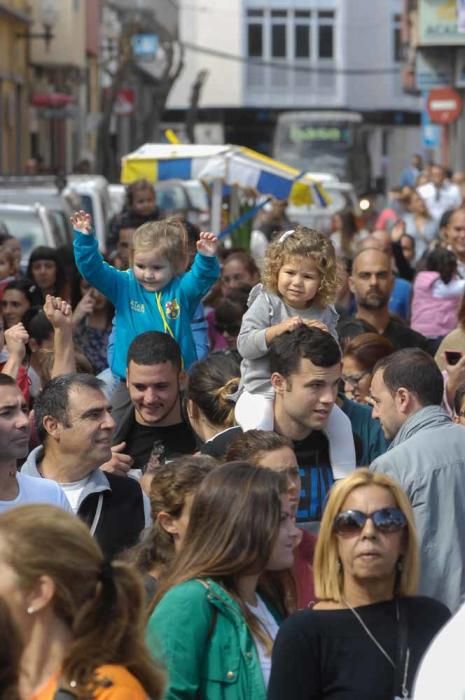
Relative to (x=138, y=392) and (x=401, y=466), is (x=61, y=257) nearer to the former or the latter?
(x=138, y=392)

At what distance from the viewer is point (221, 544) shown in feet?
17.3

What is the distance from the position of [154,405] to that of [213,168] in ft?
41.9

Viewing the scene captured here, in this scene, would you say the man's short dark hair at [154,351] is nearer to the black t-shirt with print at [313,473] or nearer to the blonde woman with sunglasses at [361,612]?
the black t-shirt with print at [313,473]

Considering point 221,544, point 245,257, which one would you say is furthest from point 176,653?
point 245,257

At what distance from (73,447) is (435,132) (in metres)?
50.4

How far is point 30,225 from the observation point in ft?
60.4

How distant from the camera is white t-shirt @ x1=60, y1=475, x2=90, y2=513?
6.92 meters

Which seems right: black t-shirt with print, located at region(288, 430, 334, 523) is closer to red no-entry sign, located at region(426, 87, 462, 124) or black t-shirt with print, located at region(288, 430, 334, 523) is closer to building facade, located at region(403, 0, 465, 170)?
building facade, located at region(403, 0, 465, 170)

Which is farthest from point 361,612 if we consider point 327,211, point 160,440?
point 327,211

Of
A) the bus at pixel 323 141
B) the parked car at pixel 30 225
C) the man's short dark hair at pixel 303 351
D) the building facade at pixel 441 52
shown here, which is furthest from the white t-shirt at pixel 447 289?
the bus at pixel 323 141

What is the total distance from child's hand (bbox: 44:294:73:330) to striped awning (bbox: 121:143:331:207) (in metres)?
11.7

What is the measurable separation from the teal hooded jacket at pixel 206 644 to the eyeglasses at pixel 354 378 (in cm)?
380

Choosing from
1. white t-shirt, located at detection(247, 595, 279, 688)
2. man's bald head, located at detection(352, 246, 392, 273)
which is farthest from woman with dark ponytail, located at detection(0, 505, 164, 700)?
man's bald head, located at detection(352, 246, 392, 273)

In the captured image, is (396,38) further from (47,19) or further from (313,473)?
(313,473)
